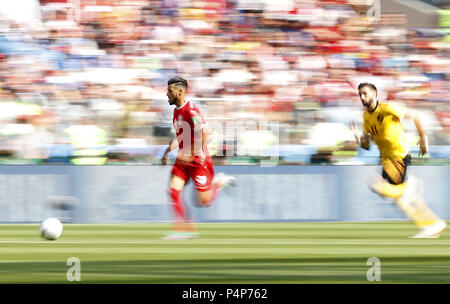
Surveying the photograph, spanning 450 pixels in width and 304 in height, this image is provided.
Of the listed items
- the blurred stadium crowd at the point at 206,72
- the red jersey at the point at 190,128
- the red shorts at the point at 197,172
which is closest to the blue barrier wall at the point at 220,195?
the blurred stadium crowd at the point at 206,72

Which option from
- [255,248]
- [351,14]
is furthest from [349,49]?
[255,248]

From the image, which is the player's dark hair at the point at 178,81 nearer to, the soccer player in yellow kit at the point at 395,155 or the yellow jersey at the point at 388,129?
the soccer player in yellow kit at the point at 395,155

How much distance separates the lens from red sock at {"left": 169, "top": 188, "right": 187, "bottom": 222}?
10.7m

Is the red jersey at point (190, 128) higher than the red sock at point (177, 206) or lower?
higher

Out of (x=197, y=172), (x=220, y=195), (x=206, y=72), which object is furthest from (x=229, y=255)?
(x=206, y=72)

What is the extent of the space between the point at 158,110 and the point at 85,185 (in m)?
1.68

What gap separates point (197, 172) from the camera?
11.0 metres

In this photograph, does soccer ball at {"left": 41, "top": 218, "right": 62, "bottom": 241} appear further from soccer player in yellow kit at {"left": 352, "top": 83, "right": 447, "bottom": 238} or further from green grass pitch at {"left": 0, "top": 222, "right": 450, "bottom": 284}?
soccer player in yellow kit at {"left": 352, "top": 83, "right": 447, "bottom": 238}

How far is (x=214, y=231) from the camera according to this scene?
12.1 m

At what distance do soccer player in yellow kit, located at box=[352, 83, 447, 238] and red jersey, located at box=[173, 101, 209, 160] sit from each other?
192 cm

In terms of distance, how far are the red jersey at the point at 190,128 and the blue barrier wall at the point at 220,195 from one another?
2.81 metres

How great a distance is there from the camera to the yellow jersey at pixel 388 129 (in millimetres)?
10875

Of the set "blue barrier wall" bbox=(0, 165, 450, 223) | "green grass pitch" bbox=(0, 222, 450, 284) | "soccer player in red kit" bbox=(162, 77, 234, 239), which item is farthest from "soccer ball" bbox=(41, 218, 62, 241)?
"blue barrier wall" bbox=(0, 165, 450, 223)

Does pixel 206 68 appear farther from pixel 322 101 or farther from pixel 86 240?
pixel 86 240
